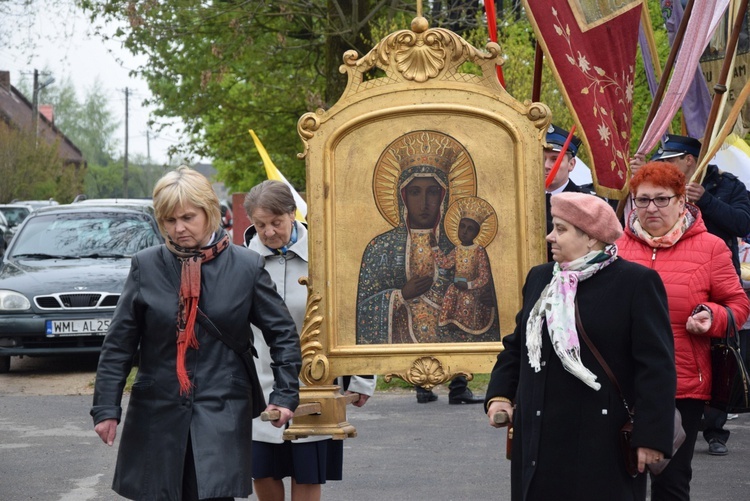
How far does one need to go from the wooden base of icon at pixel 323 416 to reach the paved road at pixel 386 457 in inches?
84.1

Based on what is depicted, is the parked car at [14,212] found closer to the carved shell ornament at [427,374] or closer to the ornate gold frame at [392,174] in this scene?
the ornate gold frame at [392,174]

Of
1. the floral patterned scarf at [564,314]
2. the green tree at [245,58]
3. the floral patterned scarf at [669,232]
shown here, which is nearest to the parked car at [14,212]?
the green tree at [245,58]

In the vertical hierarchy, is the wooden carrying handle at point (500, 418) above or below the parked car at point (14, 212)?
below

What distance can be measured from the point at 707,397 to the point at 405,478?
9.88 ft

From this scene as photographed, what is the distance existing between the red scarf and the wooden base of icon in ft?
3.41

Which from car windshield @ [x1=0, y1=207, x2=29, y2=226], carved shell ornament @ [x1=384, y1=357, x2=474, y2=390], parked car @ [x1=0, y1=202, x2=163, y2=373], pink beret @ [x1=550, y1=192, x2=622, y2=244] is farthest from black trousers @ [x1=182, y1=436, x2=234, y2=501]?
car windshield @ [x1=0, y1=207, x2=29, y2=226]

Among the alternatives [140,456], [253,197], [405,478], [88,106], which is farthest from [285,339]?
[88,106]

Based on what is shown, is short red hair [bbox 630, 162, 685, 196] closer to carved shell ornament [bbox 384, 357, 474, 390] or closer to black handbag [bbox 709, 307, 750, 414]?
black handbag [bbox 709, 307, 750, 414]

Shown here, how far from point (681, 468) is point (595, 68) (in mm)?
1934

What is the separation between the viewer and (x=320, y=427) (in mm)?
5516

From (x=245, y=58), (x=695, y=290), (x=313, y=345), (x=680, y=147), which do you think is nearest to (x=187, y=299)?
(x=313, y=345)

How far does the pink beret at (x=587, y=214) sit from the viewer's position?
4508mm

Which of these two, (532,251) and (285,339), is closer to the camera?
(285,339)

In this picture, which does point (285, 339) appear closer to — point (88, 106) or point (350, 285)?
point (350, 285)
